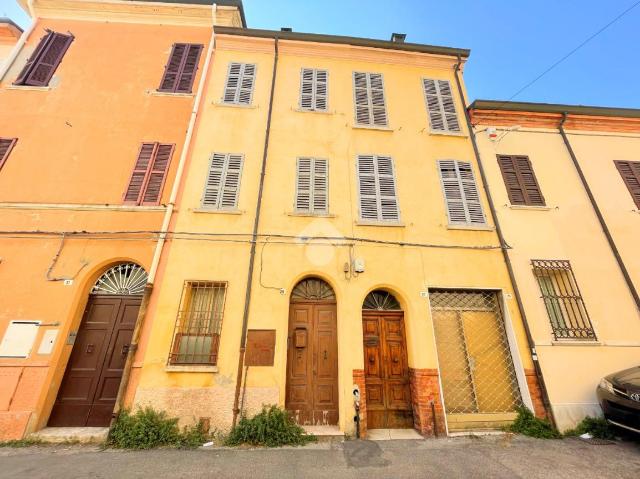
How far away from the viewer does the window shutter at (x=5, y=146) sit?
7.30 meters

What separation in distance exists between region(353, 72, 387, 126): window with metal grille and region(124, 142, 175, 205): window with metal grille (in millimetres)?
5652

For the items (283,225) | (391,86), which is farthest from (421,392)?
(391,86)

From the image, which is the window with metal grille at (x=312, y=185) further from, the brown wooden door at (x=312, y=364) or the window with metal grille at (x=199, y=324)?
the window with metal grille at (x=199, y=324)

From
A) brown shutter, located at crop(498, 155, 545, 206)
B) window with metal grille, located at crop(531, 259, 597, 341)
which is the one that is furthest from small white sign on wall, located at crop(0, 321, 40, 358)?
brown shutter, located at crop(498, 155, 545, 206)

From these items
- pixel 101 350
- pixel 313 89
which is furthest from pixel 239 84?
pixel 101 350

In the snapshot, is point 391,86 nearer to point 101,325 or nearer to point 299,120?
point 299,120

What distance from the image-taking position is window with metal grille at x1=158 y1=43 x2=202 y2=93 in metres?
8.70

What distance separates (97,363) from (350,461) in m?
5.55

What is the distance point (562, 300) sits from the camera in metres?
6.79

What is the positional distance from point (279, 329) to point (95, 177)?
20.4 feet

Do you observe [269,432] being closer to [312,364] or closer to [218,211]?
[312,364]

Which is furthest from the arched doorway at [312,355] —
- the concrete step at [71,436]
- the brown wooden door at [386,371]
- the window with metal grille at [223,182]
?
the concrete step at [71,436]

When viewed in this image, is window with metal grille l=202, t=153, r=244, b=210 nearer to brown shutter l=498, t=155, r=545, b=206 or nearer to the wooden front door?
Answer: the wooden front door

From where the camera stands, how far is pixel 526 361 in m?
6.08
